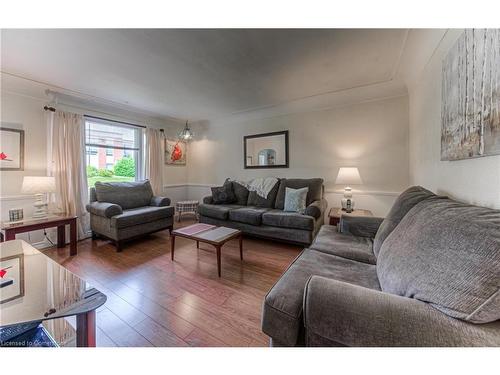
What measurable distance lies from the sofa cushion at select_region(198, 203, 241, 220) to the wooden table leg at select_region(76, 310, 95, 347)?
2363 mm

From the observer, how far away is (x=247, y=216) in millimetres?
3002

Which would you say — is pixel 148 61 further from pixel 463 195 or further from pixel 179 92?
pixel 463 195

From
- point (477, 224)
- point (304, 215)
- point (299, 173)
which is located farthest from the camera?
point (299, 173)

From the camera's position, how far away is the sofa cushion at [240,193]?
3773mm

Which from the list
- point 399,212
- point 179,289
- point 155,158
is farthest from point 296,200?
point 155,158

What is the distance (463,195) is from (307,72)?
196cm

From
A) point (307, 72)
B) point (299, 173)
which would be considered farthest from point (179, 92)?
point (299, 173)

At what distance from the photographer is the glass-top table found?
2.60 ft

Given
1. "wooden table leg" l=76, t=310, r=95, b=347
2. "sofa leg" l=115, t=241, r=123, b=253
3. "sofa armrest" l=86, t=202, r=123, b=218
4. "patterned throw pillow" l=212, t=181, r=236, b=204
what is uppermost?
"patterned throw pillow" l=212, t=181, r=236, b=204

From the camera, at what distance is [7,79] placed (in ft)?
7.76

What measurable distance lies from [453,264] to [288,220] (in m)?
2.01

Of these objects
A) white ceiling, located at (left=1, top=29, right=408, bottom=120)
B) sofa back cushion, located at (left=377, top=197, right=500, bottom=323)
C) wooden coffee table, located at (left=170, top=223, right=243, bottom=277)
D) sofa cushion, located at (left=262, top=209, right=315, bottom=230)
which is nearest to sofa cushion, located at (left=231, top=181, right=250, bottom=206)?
sofa cushion, located at (left=262, top=209, right=315, bottom=230)

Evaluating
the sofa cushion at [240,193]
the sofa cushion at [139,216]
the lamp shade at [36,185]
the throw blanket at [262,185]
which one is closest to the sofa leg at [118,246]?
the sofa cushion at [139,216]

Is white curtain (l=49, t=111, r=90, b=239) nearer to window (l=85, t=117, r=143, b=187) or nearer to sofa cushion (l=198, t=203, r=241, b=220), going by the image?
window (l=85, t=117, r=143, b=187)
